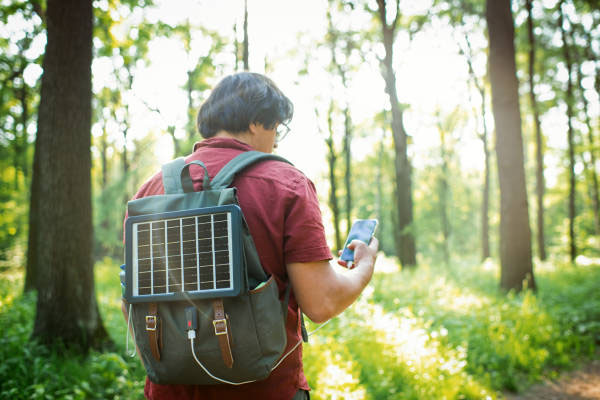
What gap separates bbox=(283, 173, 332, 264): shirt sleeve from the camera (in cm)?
134

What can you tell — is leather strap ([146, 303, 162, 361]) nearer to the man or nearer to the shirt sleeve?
the man

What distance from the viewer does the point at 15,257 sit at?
16031mm

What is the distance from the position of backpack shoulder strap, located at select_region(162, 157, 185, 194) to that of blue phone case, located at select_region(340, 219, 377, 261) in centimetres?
72

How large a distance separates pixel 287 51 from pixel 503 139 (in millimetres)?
13360

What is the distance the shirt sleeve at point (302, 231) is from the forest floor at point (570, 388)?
14.5 feet

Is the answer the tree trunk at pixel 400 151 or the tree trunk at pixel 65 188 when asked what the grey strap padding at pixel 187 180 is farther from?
the tree trunk at pixel 400 151

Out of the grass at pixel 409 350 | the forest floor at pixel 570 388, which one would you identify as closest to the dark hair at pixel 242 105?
the grass at pixel 409 350

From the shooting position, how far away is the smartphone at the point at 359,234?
1.72m

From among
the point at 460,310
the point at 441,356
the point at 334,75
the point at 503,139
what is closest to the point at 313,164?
the point at 334,75

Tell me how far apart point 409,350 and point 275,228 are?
401 cm

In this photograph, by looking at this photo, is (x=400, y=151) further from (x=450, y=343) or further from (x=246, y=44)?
(x=450, y=343)

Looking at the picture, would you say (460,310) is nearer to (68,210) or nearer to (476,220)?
(68,210)

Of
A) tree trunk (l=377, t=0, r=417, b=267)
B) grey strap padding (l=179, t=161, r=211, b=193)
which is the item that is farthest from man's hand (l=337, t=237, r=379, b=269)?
tree trunk (l=377, t=0, r=417, b=267)

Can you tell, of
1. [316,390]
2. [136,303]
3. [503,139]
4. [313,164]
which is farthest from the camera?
[313,164]
